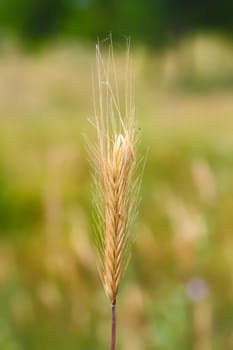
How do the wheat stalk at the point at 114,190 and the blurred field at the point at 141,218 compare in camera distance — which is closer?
the wheat stalk at the point at 114,190

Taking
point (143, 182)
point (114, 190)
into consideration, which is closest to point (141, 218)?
point (143, 182)

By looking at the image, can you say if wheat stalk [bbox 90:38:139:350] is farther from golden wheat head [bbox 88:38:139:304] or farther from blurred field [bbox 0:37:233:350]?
blurred field [bbox 0:37:233:350]

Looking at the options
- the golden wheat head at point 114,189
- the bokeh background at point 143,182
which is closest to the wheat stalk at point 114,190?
the golden wheat head at point 114,189

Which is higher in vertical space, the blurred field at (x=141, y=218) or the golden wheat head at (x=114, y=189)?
the golden wheat head at (x=114, y=189)

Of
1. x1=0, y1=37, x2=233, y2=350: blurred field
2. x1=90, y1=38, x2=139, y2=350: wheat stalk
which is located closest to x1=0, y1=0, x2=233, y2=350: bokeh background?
x1=0, y1=37, x2=233, y2=350: blurred field

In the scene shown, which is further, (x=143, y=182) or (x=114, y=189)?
(x=143, y=182)

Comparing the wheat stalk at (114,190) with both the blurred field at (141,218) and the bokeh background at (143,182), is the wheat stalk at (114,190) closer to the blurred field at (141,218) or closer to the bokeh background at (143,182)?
the blurred field at (141,218)

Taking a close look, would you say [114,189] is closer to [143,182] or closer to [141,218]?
[141,218]
